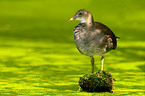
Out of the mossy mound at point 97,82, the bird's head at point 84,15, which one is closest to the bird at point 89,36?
the bird's head at point 84,15

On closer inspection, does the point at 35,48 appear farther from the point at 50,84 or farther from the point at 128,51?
the point at 50,84

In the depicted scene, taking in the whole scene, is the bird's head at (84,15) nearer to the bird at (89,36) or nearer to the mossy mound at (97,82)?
the bird at (89,36)

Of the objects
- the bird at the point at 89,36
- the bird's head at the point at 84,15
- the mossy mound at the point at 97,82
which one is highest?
the bird's head at the point at 84,15

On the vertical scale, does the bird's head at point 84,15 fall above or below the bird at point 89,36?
above

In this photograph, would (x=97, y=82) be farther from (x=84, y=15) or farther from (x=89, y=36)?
(x=84, y=15)

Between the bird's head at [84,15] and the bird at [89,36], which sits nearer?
the bird at [89,36]

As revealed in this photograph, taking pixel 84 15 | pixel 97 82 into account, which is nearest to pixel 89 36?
pixel 84 15

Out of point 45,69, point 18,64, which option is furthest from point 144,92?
point 18,64

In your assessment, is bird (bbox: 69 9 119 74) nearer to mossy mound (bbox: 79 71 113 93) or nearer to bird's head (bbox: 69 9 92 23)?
bird's head (bbox: 69 9 92 23)
